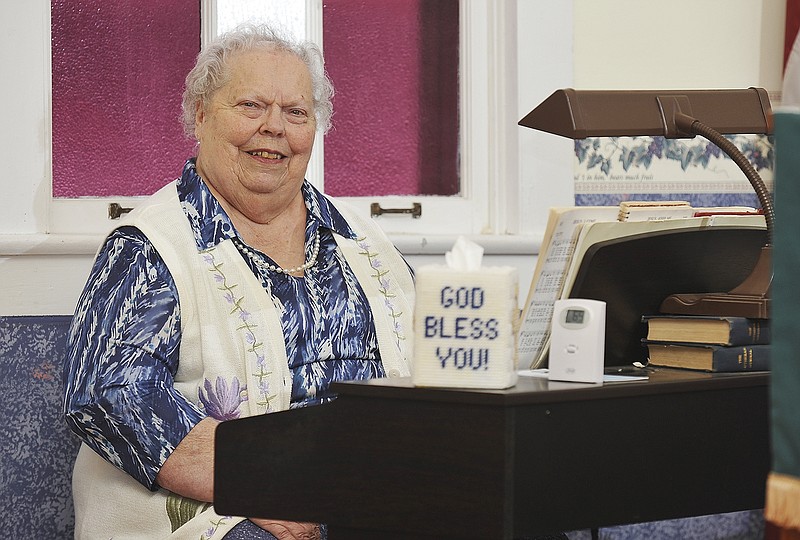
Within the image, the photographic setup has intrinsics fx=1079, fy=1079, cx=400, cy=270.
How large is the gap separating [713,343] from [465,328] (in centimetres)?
46

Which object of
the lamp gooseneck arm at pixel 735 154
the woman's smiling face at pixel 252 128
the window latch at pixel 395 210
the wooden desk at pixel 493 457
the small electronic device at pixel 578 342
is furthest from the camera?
the window latch at pixel 395 210

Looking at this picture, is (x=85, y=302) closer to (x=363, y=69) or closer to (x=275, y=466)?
(x=275, y=466)

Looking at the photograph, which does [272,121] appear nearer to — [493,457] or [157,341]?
[157,341]

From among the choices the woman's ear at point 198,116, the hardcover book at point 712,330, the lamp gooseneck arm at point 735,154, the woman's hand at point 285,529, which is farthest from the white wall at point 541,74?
the hardcover book at point 712,330

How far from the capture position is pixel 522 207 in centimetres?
286

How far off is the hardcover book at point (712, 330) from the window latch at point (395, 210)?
1.31 meters

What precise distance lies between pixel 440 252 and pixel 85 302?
3.41 feet

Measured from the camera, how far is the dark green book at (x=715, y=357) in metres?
1.55

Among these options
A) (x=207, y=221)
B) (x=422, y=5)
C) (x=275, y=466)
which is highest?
(x=422, y=5)

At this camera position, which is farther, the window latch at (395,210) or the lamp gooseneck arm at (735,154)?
the window latch at (395,210)

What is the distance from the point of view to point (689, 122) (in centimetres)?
179

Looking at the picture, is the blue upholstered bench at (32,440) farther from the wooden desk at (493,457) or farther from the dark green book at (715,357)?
the dark green book at (715,357)

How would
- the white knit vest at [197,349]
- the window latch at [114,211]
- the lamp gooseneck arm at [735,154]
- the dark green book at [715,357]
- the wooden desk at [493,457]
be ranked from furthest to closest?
the window latch at [114,211] → the white knit vest at [197,349] → the lamp gooseneck arm at [735,154] → the dark green book at [715,357] → the wooden desk at [493,457]

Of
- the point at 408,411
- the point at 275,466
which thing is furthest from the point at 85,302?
the point at 408,411
